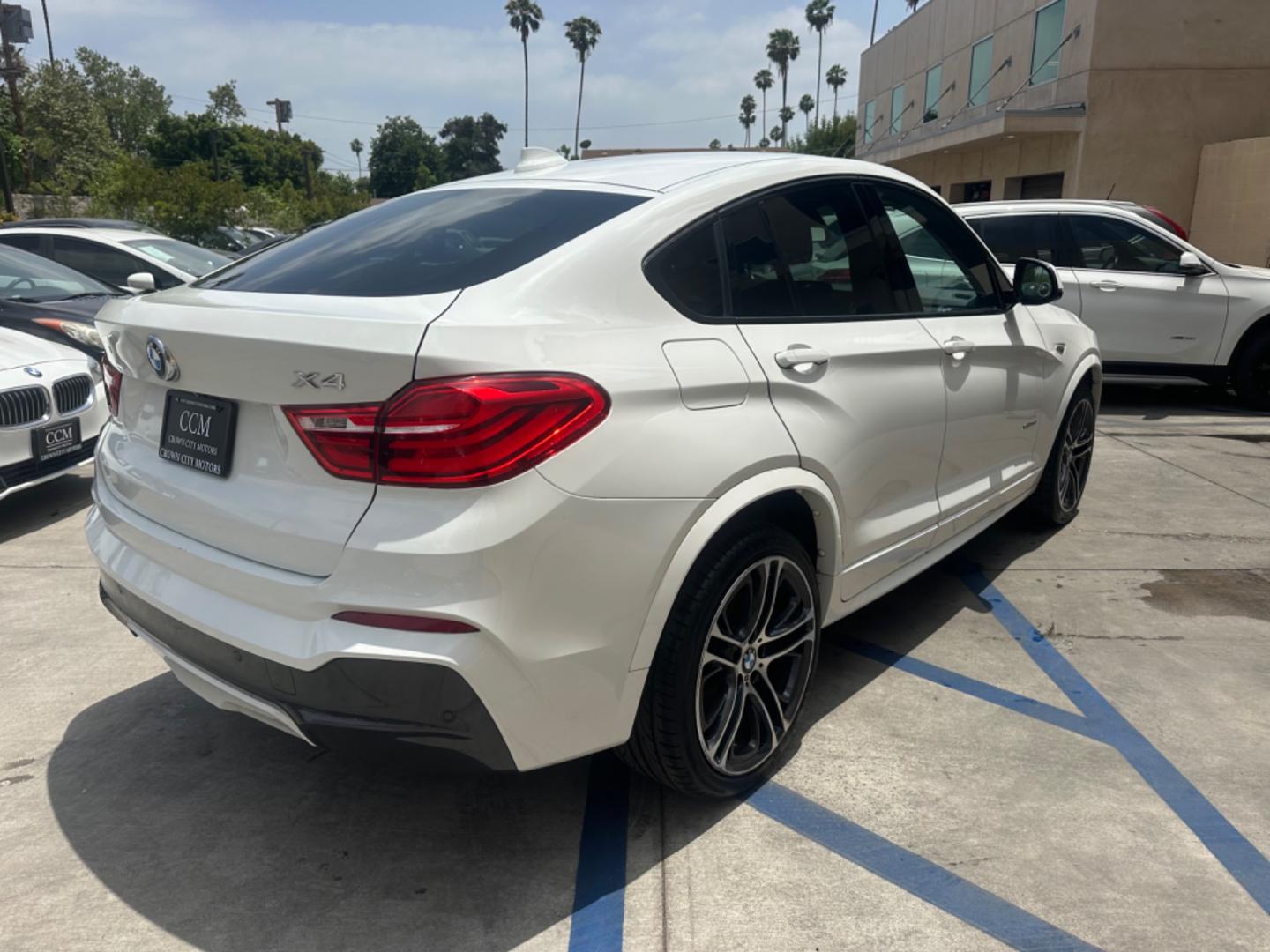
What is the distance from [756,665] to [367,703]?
115cm

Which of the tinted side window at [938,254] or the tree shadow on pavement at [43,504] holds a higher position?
the tinted side window at [938,254]

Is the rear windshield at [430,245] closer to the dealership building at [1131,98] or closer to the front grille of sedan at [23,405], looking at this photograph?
the front grille of sedan at [23,405]

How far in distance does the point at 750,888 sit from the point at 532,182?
7.04ft

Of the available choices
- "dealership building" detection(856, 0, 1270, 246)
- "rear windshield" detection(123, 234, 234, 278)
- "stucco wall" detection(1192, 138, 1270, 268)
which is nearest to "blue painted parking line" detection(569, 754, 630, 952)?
"rear windshield" detection(123, 234, 234, 278)

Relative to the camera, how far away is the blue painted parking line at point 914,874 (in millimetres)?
2285

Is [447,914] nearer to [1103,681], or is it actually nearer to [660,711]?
[660,711]

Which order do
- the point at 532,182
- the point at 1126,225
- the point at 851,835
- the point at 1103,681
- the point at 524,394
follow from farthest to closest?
the point at 1126,225, the point at 1103,681, the point at 532,182, the point at 851,835, the point at 524,394

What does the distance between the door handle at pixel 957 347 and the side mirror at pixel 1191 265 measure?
6.19 m

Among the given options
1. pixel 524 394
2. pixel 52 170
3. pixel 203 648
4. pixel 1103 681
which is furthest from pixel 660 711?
pixel 52 170

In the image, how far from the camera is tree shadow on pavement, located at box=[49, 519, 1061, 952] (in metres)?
2.33

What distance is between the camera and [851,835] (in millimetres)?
2654

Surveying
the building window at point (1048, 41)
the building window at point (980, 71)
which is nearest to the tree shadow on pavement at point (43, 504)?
the building window at point (1048, 41)

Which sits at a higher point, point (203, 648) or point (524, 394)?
point (524, 394)

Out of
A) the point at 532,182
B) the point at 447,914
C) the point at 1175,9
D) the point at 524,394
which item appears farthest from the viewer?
the point at 1175,9
